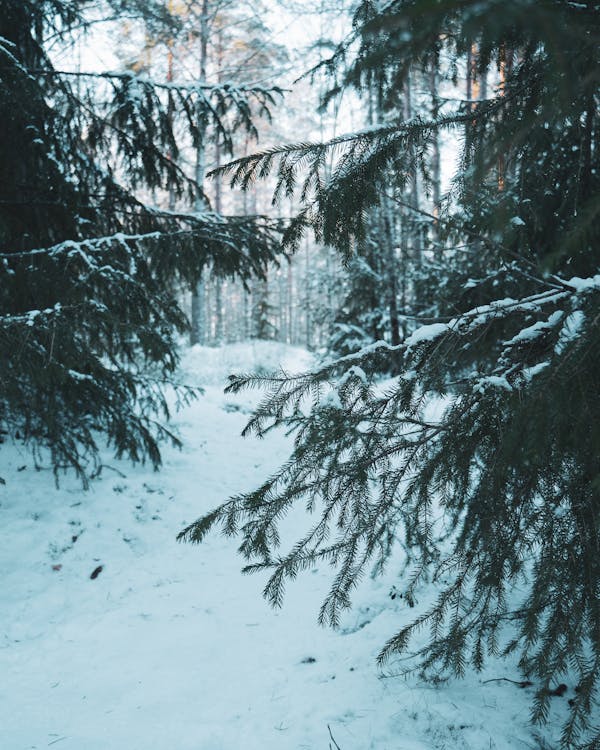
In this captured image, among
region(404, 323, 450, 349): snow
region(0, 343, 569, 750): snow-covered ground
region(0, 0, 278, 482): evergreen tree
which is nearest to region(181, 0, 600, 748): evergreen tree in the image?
region(404, 323, 450, 349): snow

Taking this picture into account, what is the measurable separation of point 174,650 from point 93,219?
15.4ft

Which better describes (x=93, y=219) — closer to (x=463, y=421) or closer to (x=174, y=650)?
(x=174, y=650)

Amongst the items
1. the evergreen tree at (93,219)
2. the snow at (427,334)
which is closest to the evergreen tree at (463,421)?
the snow at (427,334)

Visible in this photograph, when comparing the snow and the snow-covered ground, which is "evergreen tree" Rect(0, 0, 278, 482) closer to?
the snow-covered ground

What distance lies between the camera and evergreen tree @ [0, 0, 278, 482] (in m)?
4.68

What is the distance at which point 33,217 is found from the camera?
17.5 ft

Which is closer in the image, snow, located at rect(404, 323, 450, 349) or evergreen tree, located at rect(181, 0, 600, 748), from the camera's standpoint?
evergreen tree, located at rect(181, 0, 600, 748)

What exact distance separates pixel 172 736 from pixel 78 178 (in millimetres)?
5724

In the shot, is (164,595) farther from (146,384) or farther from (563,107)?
(563,107)

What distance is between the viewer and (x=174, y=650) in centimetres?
391

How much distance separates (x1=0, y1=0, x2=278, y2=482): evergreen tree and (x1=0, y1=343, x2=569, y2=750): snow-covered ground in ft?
2.86

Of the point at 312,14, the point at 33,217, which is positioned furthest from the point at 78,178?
the point at 312,14

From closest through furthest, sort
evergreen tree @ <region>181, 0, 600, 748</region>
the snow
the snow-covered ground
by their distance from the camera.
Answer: evergreen tree @ <region>181, 0, 600, 748</region> → the snow → the snow-covered ground

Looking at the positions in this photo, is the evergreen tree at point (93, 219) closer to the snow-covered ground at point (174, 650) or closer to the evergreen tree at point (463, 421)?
the snow-covered ground at point (174, 650)
